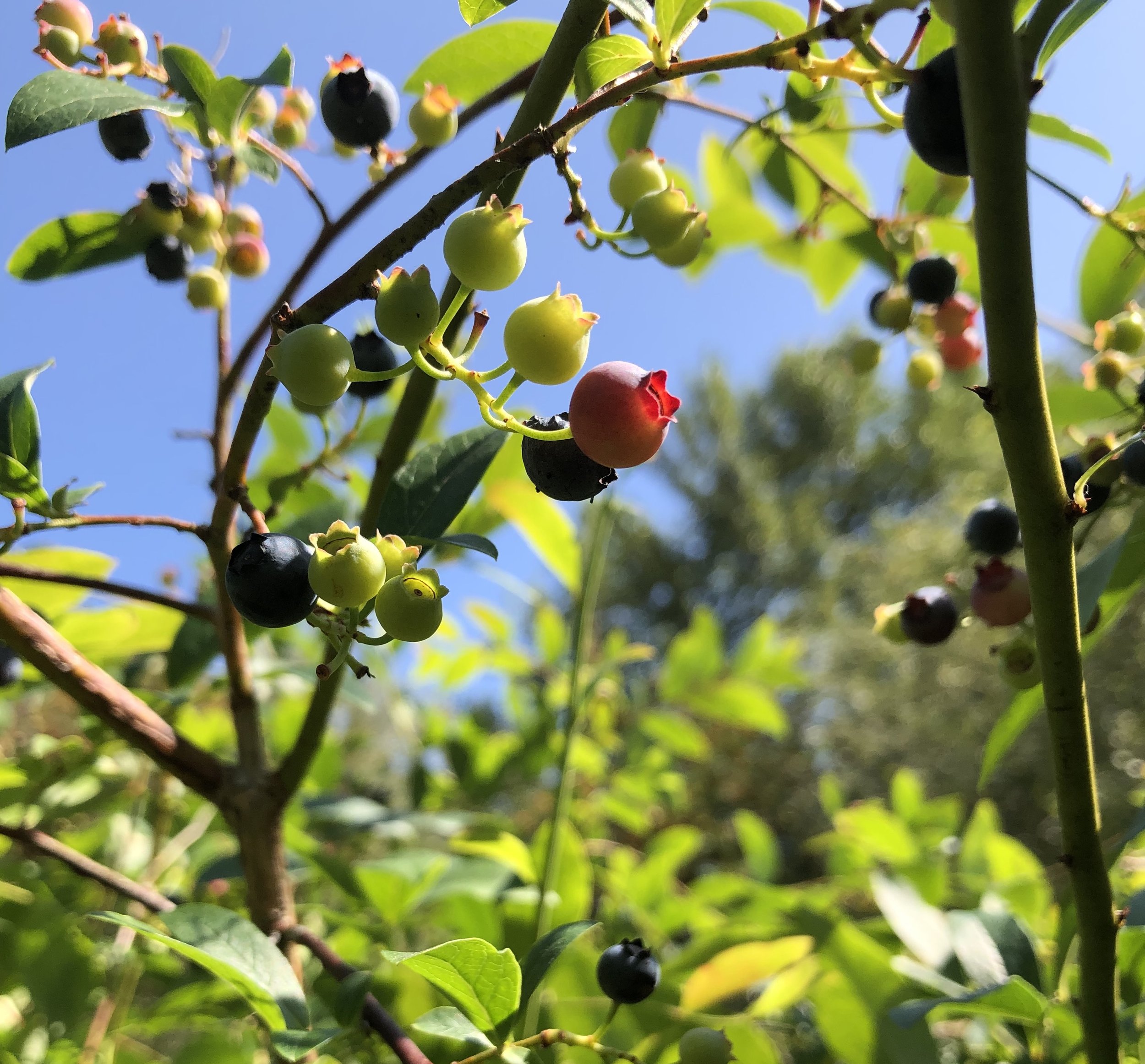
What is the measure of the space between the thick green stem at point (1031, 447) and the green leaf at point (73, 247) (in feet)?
1.67

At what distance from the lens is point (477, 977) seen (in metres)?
0.40

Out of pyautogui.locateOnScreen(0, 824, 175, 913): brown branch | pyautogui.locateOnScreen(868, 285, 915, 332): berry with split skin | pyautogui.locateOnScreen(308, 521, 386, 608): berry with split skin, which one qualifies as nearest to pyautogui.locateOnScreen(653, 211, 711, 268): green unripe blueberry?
pyautogui.locateOnScreen(308, 521, 386, 608): berry with split skin

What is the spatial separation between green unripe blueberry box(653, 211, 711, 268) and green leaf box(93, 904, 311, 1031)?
0.39 metres

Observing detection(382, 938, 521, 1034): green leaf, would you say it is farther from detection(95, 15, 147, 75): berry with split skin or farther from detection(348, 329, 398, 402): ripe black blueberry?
detection(95, 15, 147, 75): berry with split skin

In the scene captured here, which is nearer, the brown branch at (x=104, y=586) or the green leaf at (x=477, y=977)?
the green leaf at (x=477, y=977)

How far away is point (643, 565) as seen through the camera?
406 inches

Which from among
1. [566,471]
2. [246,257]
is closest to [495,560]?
[566,471]

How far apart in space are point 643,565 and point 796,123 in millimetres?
9751

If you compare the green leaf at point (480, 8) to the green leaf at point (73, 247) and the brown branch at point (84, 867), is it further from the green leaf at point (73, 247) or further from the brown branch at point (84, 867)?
the brown branch at point (84, 867)

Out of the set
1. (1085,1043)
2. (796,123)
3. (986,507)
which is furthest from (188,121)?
(1085,1043)

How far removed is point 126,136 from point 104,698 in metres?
0.35

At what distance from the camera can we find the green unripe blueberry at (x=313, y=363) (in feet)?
0.99

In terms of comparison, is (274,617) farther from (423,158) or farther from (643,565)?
(643,565)

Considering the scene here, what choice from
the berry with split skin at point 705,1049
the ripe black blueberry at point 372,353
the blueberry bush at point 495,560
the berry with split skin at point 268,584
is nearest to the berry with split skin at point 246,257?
the blueberry bush at point 495,560
